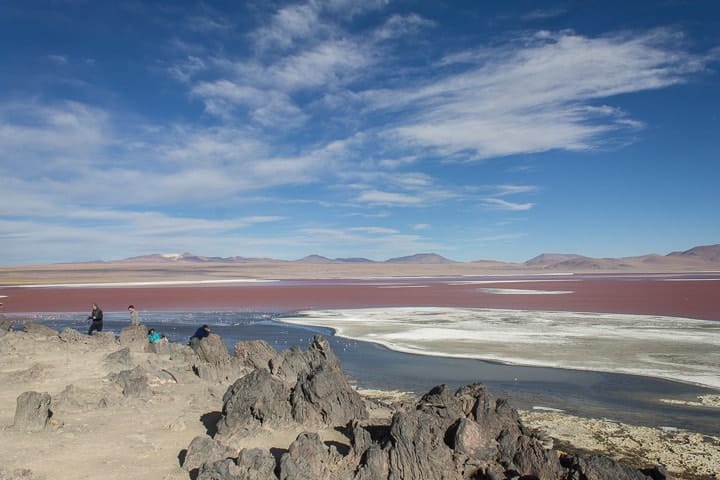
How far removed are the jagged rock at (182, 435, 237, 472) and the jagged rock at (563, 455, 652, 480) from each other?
456 centimetres

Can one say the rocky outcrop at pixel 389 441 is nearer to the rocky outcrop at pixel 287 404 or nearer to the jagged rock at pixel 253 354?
the rocky outcrop at pixel 287 404

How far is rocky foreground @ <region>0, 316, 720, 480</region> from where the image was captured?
272 inches

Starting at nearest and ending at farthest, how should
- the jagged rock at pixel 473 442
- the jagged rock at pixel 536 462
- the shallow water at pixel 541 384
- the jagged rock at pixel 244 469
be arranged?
the jagged rock at pixel 244 469, the jagged rock at pixel 536 462, the jagged rock at pixel 473 442, the shallow water at pixel 541 384

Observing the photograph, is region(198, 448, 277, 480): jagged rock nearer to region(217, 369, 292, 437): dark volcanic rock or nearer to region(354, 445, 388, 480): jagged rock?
region(354, 445, 388, 480): jagged rock

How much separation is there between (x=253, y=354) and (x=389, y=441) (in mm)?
8150

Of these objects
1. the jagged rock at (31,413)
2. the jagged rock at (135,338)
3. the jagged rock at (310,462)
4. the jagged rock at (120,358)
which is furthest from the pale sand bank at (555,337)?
the jagged rock at (31,413)

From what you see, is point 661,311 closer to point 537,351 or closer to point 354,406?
point 537,351

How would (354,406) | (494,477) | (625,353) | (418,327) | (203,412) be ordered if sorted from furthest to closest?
(418,327) → (625,353) → (203,412) → (354,406) → (494,477)

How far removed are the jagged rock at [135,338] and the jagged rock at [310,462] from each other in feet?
35.3

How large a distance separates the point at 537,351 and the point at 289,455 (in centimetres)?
1460

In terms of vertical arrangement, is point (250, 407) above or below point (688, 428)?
above

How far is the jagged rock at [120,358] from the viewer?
45.0ft

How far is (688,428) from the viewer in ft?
35.0

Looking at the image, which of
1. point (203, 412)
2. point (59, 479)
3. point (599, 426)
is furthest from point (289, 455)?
point (599, 426)
